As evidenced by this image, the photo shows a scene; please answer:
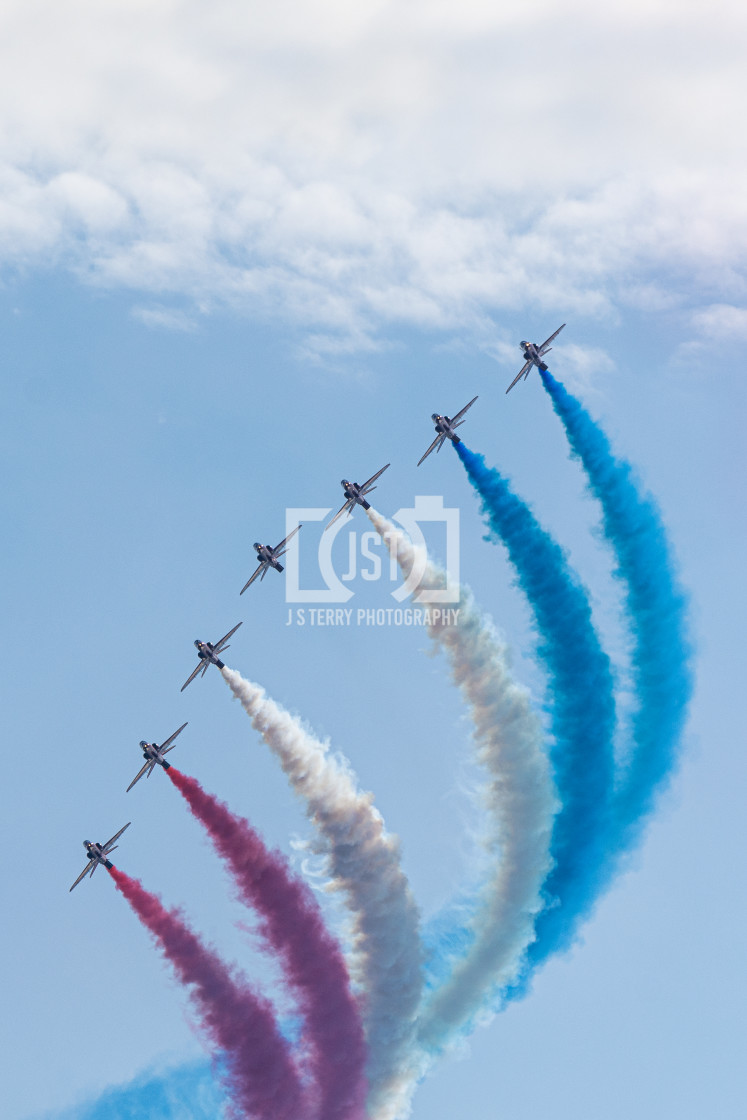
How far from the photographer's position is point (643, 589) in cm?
12231

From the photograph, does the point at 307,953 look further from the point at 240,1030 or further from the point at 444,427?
the point at 444,427

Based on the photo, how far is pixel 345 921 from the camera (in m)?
115

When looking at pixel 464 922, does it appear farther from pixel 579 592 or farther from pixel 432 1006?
pixel 579 592

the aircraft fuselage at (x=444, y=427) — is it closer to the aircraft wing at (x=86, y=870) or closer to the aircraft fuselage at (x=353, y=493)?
the aircraft fuselage at (x=353, y=493)

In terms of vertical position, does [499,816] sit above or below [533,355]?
below

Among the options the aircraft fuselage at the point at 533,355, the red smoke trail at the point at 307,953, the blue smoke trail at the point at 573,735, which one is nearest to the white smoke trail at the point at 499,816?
the blue smoke trail at the point at 573,735

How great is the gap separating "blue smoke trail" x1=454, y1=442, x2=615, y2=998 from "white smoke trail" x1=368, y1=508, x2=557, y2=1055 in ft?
3.44

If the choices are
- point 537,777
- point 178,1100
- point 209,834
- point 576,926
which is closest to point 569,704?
point 537,777

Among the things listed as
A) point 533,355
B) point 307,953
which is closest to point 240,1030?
point 307,953

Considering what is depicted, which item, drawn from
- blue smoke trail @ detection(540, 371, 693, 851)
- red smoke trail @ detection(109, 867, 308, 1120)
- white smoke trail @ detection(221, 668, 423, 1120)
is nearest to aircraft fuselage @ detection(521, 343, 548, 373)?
blue smoke trail @ detection(540, 371, 693, 851)

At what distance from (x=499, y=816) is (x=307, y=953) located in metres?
16.0

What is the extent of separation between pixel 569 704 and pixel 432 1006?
2158 cm

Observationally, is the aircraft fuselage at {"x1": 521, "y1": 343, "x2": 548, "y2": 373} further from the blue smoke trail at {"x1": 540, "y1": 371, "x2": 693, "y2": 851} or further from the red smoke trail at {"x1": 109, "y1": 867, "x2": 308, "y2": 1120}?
the red smoke trail at {"x1": 109, "y1": 867, "x2": 308, "y2": 1120}

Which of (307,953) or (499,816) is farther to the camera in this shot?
(499,816)
